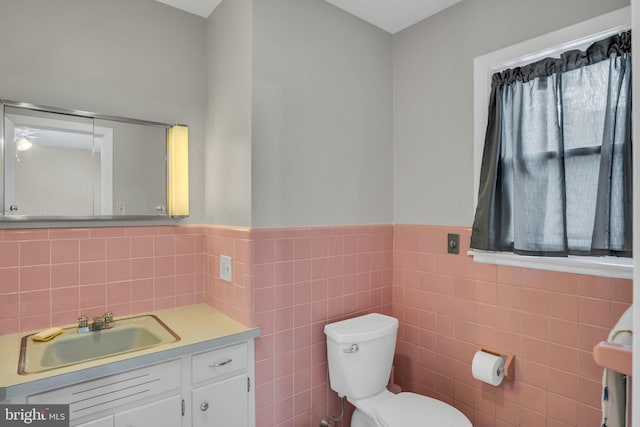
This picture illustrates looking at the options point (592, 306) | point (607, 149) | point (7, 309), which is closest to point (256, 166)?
point (7, 309)

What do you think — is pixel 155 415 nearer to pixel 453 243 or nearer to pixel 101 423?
pixel 101 423

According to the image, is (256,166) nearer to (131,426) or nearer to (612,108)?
(131,426)

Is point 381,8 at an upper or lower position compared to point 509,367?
upper

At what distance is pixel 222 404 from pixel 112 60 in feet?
5.93

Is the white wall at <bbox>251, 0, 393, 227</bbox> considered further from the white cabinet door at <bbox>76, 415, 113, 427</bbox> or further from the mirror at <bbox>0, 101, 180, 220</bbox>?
the white cabinet door at <bbox>76, 415, 113, 427</bbox>

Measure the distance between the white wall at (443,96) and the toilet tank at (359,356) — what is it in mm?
734

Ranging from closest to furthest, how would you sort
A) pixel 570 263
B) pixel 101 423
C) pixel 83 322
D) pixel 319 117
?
pixel 101 423 → pixel 570 263 → pixel 83 322 → pixel 319 117

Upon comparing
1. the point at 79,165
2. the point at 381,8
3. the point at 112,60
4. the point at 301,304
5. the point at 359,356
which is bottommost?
the point at 359,356

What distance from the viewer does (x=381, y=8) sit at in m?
2.03

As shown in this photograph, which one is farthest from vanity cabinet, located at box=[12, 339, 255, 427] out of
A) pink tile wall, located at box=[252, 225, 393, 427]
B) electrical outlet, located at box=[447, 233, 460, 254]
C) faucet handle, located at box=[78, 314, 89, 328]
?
electrical outlet, located at box=[447, 233, 460, 254]

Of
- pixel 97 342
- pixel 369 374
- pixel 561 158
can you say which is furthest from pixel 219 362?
pixel 561 158

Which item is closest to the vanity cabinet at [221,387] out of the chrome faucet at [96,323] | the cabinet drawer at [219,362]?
the cabinet drawer at [219,362]

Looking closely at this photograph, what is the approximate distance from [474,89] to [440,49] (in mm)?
358

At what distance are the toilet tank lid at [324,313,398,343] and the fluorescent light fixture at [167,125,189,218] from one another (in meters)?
1.06
